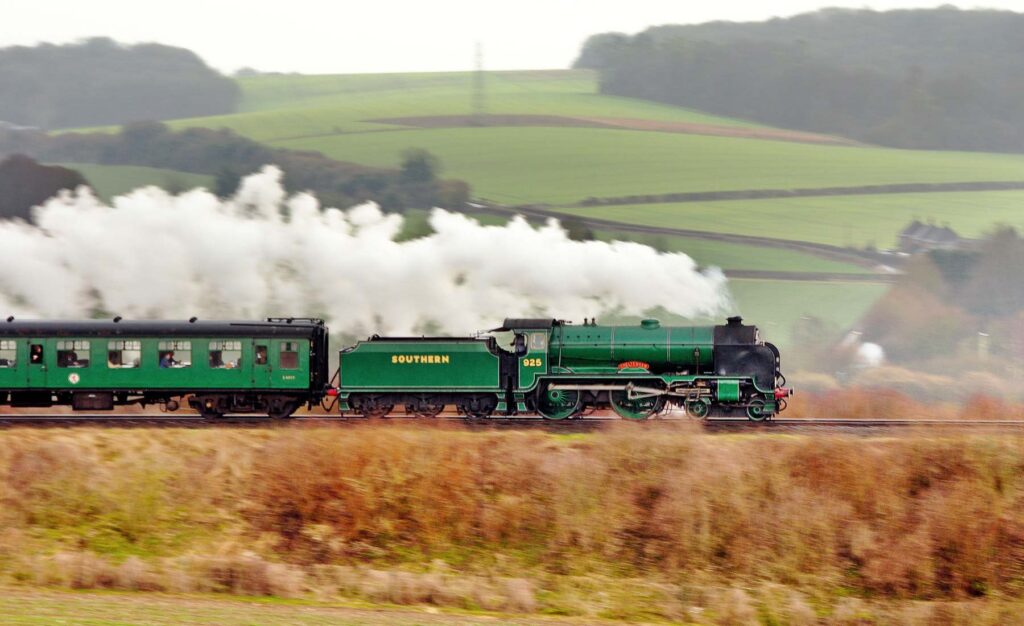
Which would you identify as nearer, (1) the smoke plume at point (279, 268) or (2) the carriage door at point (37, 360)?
(2) the carriage door at point (37, 360)

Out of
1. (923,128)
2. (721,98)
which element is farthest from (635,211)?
(923,128)

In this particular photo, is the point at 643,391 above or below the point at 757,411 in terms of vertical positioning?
above

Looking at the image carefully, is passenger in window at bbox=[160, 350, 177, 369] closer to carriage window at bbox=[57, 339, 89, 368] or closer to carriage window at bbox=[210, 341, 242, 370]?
carriage window at bbox=[210, 341, 242, 370]

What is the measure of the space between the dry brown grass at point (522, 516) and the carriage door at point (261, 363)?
3716mm

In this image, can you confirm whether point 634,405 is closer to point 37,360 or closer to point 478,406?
point 478,406

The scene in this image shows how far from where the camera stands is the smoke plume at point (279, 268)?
46.6m

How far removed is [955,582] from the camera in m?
26.2

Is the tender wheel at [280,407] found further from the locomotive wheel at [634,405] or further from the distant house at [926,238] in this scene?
the distant house at [926,238]

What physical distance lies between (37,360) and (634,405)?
18.5m

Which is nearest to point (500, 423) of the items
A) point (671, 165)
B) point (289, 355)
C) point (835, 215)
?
point (289, 355)

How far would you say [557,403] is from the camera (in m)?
34.7

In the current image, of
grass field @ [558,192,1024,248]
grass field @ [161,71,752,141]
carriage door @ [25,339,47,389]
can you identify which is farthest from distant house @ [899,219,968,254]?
carriage door @ [25,339,47,389]

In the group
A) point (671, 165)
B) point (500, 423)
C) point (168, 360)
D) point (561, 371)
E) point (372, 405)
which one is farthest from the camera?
point (671, 165)

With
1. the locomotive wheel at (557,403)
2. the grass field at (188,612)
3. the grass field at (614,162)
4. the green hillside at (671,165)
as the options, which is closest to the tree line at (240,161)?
the grass field at (614,162)
